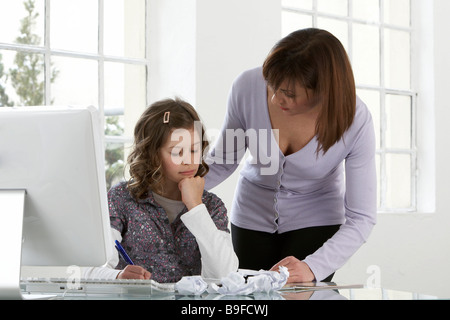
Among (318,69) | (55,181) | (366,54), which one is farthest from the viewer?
(366,54)

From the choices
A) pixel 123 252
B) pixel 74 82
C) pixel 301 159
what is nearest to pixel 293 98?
pixel 301 159

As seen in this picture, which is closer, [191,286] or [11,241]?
[11,241]

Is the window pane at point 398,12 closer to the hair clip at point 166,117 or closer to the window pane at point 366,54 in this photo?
the window pane at point 366,54

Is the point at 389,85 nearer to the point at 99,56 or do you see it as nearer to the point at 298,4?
the point at 298,4

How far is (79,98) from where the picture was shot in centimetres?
280

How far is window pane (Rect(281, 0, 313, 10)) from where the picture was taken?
11.4 ft

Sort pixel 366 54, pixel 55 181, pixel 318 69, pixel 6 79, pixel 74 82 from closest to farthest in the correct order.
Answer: pixel 55 181 → pixel 318 69 → pixel 6 79 → pixel 74 82 → pixel 366 54

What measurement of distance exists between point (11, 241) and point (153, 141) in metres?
0.81

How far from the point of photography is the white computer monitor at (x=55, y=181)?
111 cm

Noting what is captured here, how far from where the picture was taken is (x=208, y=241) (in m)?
1.70

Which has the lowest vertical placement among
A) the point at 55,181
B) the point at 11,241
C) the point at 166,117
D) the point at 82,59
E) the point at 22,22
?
the point at 11,241

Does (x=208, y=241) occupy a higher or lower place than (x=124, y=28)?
lower

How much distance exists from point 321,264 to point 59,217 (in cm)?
84
